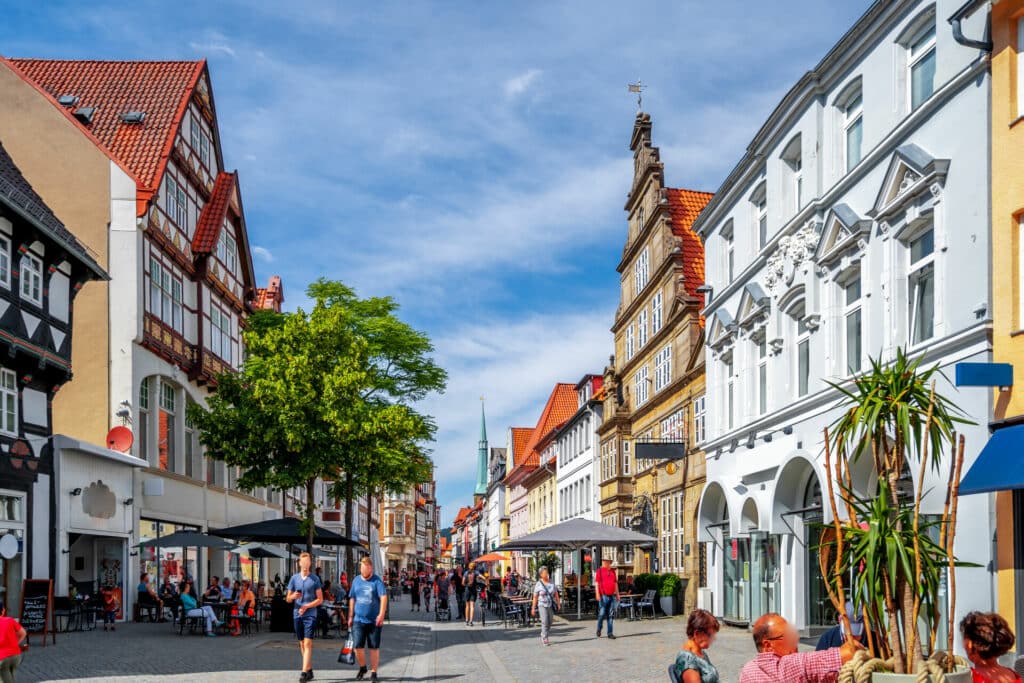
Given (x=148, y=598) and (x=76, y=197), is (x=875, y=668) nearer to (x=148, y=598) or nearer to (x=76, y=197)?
(x=148, y=598)

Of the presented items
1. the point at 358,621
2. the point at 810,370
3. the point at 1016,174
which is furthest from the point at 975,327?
the point at 358,621

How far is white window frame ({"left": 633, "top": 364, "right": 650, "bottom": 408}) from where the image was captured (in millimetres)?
41250

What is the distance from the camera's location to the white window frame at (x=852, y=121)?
20203 millimetres

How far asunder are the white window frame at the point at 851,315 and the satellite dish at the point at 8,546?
615 inches

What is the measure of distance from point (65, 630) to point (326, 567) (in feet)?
164

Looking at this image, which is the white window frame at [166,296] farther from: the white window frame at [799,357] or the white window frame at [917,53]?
the white window frame at [917,53]

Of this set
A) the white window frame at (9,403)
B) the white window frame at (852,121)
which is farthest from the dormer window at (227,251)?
the white window frame at (852,121)

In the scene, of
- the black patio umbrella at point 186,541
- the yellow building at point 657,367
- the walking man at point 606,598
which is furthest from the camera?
the yellow building at point 657,367

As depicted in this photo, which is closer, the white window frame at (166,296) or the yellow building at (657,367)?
the white window frame at (166,296)

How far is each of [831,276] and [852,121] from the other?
270cm

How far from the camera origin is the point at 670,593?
3431 centimetres

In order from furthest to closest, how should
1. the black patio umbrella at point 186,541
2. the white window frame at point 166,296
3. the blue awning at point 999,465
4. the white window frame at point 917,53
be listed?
1. the white window frame at point 166,296
2. the black patio umbrella at point 186,541
3. the white window frame at point 917,53
4. the blue awning at point 999,465

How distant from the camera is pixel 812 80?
71.2ft

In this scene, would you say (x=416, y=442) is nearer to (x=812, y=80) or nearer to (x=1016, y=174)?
(x=812, y=80)
